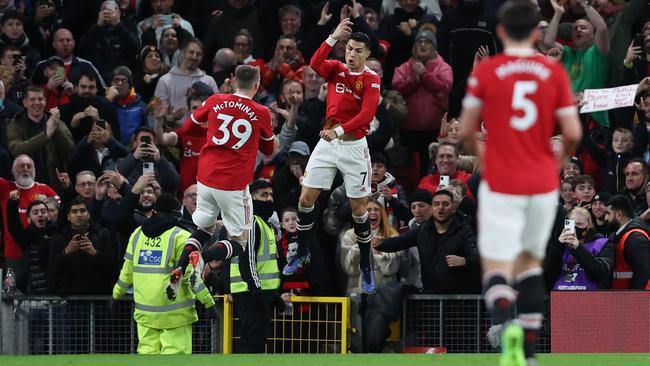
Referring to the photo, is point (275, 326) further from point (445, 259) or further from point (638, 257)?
point (638, 257)

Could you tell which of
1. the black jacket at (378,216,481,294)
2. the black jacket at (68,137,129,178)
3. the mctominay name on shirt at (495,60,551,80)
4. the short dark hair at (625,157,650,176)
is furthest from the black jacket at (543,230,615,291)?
the black jacket at (68,137,129,178)

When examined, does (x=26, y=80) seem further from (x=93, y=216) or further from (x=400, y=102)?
(x=400, y=102)

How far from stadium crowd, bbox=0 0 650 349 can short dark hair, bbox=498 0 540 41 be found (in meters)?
5.59

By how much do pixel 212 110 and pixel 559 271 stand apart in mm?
4088

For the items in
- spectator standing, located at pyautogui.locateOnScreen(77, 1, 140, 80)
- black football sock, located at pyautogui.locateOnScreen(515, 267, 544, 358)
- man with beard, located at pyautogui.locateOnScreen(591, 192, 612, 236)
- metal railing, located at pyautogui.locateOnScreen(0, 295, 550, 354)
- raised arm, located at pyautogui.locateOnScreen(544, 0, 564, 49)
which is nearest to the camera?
black football sock, located at pyautogui.locateOnScreen(515, 267, 544, 358)

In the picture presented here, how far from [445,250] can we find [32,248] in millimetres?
4907

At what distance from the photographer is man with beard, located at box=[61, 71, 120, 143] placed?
60.1ft

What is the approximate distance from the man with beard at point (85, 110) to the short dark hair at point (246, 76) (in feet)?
14.2

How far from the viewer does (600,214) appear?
15.5m

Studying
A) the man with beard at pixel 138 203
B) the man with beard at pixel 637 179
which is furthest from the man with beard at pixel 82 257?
the man with beard at pixel 637 179

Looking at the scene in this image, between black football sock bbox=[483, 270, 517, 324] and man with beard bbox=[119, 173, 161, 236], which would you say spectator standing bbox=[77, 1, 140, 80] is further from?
black football sock bbox=[483, 270, 517, 324]

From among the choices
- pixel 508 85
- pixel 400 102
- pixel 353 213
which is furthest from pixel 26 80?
pixel 508 85

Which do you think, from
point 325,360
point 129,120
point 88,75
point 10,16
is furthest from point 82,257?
point 10,16

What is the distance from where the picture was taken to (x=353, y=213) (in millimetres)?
14961
